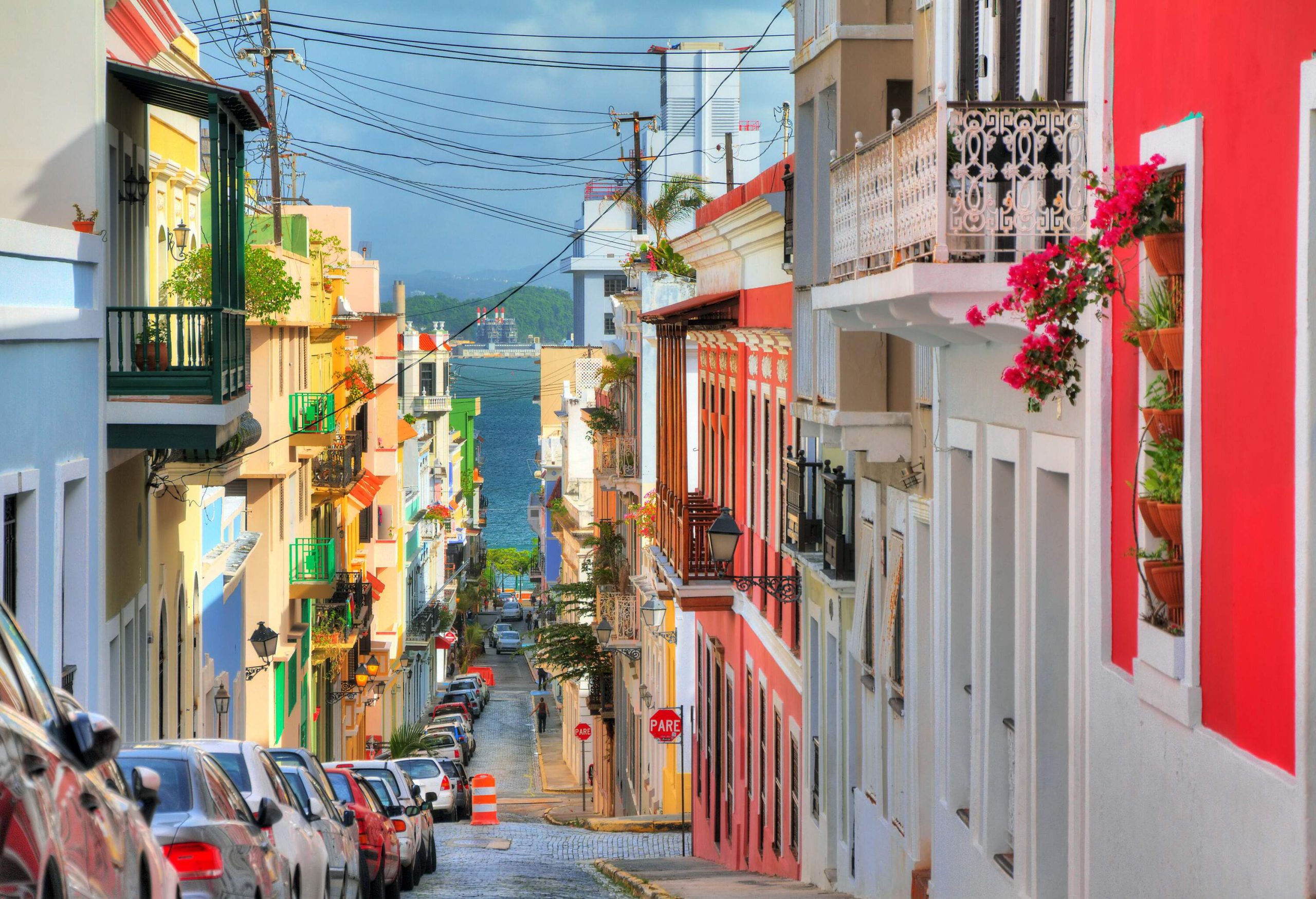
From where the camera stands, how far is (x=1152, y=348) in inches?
284

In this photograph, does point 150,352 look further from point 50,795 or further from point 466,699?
point 466,699

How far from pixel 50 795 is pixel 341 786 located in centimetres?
1444

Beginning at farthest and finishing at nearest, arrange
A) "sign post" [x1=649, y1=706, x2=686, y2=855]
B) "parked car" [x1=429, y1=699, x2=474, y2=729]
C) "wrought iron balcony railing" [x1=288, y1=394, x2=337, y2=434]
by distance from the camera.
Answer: "parked car" [x1=429, y1=699, x2=474, y2=729] < "wrought iron balcony railing" [x1=288, y1=394, x2=337, y2=434] < "sign post" [x1=649, y1=706, x2=686, y2=855]

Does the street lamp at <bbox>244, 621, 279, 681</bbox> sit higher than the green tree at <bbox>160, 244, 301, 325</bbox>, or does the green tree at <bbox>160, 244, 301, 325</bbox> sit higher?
the green tree at <bbox>160, 244, 301, 325</bbox>

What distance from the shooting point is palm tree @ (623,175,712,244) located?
107 feet

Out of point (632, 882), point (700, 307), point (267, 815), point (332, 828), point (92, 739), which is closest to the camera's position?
point (92, 739)

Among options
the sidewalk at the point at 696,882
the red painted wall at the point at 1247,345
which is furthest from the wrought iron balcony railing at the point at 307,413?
the red painted wall at the point at 1247,345

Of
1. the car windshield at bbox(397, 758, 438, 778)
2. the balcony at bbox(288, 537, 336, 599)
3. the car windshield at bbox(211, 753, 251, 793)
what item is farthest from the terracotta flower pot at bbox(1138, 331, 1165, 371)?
the car windshield at bbox(397, 758, 438, 778)

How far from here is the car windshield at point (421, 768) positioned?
3478 cm

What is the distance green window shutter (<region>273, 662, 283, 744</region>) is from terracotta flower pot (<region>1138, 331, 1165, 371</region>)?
1039 inches

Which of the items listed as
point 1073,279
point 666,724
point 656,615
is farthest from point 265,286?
point 1073,279

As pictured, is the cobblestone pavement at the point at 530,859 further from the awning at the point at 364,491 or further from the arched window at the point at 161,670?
the awning at the point at 364,491

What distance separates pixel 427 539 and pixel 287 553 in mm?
36529

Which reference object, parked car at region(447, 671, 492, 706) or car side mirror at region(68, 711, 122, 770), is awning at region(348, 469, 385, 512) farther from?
car side mirror at region(68, 711, 122, 770)
